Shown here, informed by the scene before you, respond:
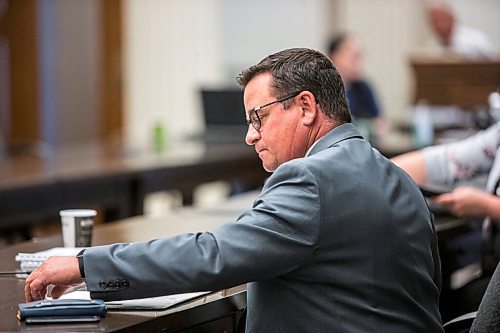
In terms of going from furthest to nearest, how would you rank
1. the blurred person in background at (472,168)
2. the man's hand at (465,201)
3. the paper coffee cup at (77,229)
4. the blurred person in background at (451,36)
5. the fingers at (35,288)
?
the blurred person in background at (451,36), the blurred person in background at (472,168), the man's hand at (465,201), the paper coffee cup at (77,229), the fingers at (35,288)

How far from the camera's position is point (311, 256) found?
192cm

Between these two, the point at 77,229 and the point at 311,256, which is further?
the point at 77,229

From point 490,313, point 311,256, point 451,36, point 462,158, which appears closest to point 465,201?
point 462,158

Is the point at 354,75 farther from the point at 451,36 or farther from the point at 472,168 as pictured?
the point at 472,168

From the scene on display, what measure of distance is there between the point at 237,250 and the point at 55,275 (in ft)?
1.16

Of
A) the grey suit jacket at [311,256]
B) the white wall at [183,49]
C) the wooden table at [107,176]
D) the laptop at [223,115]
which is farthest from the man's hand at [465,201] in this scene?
the white wall at [183,49]

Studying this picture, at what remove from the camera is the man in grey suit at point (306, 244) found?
189 centimetres

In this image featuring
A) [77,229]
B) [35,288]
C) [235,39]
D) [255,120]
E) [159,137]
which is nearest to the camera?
[35,288]

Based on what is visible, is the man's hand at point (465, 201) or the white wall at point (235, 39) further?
the white wall at point (235, 39)

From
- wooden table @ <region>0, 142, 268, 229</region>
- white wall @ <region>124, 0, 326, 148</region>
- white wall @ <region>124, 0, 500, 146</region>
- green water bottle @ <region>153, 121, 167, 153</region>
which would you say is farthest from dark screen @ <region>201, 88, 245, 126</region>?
white wall @ <region>124, 0, 500, 146</region>

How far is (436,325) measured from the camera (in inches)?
82.3

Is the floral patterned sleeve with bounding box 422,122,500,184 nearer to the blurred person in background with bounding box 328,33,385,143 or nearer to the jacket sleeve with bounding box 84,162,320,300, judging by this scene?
the jacket sleeve with bounding box 84,162,320,300

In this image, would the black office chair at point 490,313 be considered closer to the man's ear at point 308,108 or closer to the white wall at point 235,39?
the man's ear at point 308,108

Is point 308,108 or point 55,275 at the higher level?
point 308,108
